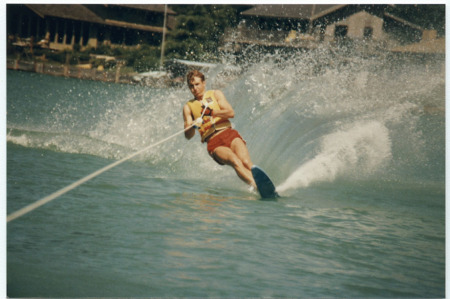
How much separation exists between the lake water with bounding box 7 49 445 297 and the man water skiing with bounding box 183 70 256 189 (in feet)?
1.15

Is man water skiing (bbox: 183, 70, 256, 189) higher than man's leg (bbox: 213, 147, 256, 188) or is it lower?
higher

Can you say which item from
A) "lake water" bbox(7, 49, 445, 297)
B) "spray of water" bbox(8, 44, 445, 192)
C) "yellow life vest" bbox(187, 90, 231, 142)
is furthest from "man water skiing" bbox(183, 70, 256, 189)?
"spray of water" bbox(8, 44, 445, 192)

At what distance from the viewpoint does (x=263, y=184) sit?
16.4ft

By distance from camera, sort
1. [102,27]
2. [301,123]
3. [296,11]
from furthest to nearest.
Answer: [102,27], [296,11], [301,123]

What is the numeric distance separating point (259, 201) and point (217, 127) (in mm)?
802

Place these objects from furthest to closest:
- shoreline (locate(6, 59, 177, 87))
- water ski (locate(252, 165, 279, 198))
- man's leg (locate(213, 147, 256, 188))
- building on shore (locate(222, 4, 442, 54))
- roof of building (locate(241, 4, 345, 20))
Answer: shoreline (locate(6, 59, 177, 87))
roof of building (locate(241, 4, 345, 20))
building on shore (locate(222, 4, 442, 54))
man's leg (locate(213, 147, 256, 188))
water ski (locate(252, 165, 279, 198))

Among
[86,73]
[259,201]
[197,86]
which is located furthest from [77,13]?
[259,201]

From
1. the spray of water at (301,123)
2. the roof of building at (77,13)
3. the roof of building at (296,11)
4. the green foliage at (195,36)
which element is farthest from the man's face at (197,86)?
the green foliage at (195,36)

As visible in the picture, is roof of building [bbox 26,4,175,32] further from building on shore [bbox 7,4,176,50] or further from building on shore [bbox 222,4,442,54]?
building on shore [bbox 222,4,442,54]

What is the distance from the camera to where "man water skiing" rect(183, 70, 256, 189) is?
16.9 feet

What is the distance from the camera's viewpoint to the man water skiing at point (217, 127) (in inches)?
203

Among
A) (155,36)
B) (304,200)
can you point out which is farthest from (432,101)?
(155,36)

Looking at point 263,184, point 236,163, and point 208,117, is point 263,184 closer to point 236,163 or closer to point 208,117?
point 236,163

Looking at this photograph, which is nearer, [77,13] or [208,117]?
[208,117]
